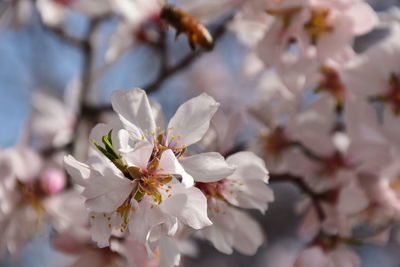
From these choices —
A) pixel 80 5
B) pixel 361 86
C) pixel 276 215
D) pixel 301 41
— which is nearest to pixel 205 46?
pixel 301 41

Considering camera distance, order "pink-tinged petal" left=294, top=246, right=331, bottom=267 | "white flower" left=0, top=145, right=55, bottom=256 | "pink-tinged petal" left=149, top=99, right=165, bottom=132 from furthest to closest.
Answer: "white flower" left=0, top=145, right=55, bottom=256 < "pink-tinged petal" left=294, top=246, right=331, bottom=267 < "pink-tinged petal" left=149, top=99, right=165, bottom=132

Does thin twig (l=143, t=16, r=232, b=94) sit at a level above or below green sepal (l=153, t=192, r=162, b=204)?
below

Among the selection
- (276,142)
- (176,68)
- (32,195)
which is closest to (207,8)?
(176,68)

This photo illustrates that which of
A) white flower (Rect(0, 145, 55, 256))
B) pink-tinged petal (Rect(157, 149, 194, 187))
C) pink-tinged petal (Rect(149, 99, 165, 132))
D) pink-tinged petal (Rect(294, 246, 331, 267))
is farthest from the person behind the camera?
white flower (Rect(0, 145, 55, 256))

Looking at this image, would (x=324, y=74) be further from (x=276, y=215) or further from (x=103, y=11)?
(x=276, y=215)

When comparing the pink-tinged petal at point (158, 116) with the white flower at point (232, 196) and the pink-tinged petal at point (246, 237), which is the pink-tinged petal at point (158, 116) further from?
the pink-tinged petal at point (246, 237)

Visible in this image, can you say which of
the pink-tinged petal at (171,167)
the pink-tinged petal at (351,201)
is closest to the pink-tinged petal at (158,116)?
the pink-tinged petal at (171,167)

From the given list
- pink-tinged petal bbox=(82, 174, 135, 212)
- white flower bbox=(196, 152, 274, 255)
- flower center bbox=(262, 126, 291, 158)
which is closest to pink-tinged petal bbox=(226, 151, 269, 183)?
white flower bbox=(196, 152, 274, 255)

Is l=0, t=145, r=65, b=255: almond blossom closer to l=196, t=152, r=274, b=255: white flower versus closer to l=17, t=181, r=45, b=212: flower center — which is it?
l=17, t=181, r=45, b=212: flower center
